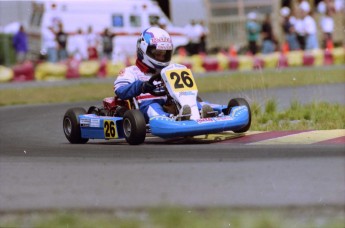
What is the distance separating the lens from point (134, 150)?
806 centimetres

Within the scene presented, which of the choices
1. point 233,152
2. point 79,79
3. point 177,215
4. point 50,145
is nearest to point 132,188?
point 177,215

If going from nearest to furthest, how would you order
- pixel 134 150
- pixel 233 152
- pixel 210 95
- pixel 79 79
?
1. pixel 233 152
2. pixel 134 150
3. pixel 210 95
4. pixel 79 79

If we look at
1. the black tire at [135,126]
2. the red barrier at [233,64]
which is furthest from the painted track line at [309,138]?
the red barrier at [233,64]

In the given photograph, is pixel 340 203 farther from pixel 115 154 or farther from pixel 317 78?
pixel 317 78

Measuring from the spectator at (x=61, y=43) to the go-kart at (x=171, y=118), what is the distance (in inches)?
569

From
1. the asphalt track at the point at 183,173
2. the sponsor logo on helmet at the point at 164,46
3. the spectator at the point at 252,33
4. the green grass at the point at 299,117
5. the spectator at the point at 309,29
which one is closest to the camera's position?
the asphalt track at the point at 183,173

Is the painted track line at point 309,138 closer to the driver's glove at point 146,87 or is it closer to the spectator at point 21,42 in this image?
the driver's glove at point 146,87

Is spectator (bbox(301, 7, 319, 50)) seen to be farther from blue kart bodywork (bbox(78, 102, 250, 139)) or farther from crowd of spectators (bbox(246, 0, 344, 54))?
blue kart bodywork (bbox(78, 102, 250, 139))

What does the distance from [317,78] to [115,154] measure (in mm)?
10323

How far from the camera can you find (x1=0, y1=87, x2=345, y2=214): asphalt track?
557 centimetres

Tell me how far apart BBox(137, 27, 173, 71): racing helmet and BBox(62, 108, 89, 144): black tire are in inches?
35.0

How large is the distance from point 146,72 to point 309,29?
52.5 ft

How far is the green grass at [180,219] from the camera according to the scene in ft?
15.7

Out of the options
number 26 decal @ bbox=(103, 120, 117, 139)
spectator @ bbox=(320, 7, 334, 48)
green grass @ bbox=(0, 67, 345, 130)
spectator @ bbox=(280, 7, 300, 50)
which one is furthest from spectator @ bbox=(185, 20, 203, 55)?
number 26 decal @ bbox=(103, 120, 117, 139)
